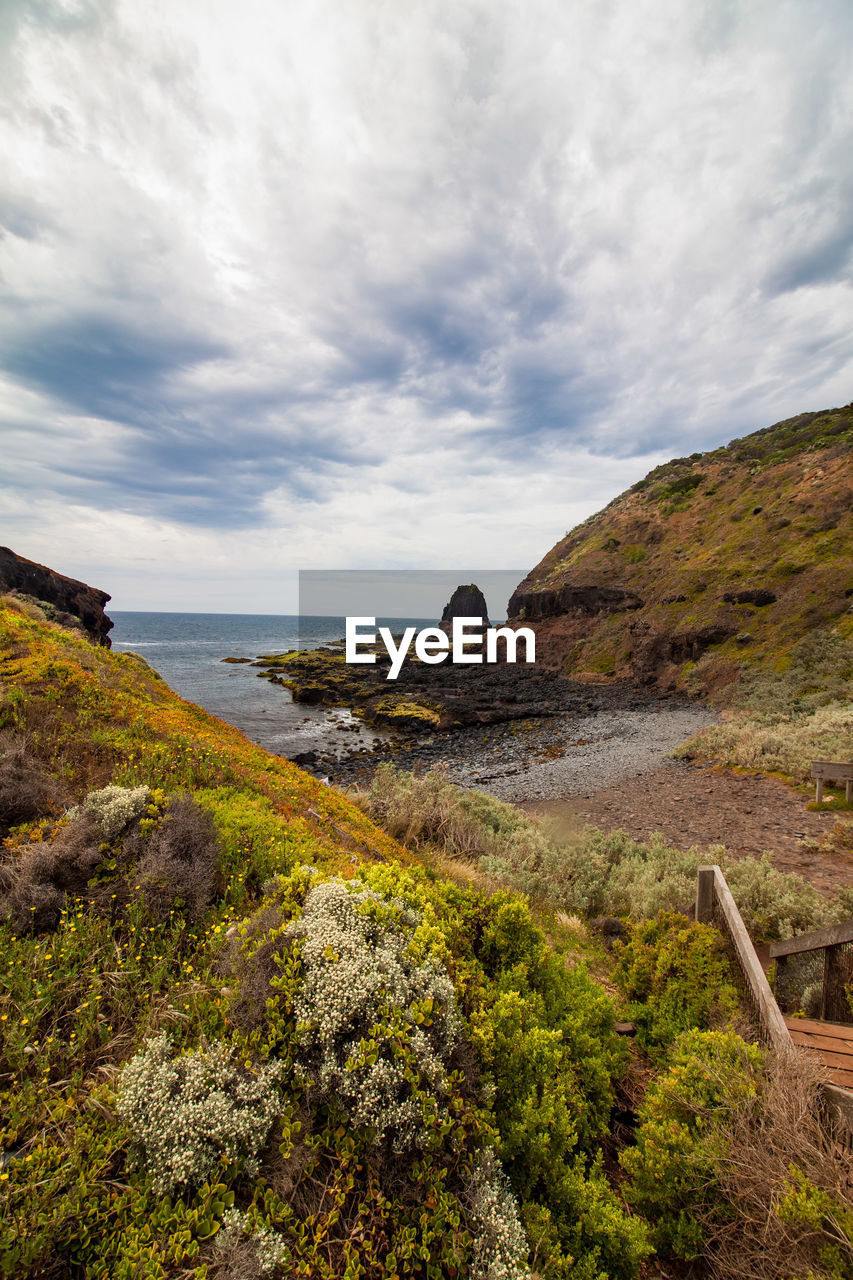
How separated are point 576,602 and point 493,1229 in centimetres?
5517

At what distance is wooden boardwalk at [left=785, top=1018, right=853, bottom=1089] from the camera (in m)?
3.34

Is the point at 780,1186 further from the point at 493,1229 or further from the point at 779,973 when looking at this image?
the point at 779,973

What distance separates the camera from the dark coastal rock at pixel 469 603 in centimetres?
9759

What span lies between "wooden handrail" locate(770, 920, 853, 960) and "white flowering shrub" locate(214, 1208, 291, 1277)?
14.0ft

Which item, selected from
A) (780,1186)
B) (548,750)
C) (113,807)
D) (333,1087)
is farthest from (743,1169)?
(548,750)

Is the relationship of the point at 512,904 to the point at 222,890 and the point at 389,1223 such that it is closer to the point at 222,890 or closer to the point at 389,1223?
the point at 389,1223

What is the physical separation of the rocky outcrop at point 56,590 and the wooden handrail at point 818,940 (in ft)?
81.2

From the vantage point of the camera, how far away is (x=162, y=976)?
3.06 metres

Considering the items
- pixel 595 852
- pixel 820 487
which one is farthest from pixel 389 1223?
pixel 820 487

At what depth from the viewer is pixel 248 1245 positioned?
1979mm

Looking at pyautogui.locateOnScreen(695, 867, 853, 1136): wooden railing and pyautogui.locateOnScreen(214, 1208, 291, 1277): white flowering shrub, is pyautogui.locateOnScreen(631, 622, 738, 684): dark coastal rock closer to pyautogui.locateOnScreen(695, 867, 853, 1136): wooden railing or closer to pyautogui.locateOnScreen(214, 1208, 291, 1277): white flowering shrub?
pyautogui.locateOnScreen(695, 867, 853, 1136): wooden railing

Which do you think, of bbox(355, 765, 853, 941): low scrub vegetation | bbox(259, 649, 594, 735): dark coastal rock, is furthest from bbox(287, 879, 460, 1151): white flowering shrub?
bbox(259, 649, 594, 735): dark coastal rock

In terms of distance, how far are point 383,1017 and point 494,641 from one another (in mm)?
57340

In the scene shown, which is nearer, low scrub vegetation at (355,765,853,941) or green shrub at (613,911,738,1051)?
green shrub at (613,911,738,1051)
